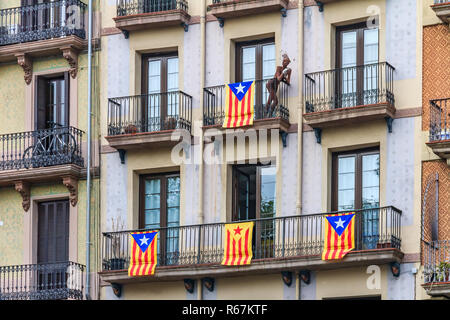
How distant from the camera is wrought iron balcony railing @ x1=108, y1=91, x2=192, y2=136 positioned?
43500mm

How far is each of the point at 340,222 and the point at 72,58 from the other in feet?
34.0

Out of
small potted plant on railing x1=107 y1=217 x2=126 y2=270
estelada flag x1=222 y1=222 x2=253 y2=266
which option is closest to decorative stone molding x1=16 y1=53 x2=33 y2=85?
small potted plant on railing x1=107 y1=217 x2=126 y2=270

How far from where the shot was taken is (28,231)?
44906mm

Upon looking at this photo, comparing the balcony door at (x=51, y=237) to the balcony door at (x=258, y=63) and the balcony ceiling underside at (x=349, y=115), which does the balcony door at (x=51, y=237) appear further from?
the balcony ceiling underside at (x=349, y=115)

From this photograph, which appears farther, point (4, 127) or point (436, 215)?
point (4, 127)

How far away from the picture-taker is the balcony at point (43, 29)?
45.3 metres

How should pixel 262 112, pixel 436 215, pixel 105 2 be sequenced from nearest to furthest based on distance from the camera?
pixel 436 215 → pixel 262 112 → pixel 105 2

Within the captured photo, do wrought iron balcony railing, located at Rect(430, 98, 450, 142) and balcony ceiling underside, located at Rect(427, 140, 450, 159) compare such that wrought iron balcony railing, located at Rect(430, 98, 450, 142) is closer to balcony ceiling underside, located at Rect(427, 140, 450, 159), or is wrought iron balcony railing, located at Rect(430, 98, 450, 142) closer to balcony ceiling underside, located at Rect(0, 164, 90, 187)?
balcony ceiling underside, located at Rect(427, 140, 450, 159)

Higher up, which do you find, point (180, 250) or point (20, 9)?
point (20, 9)

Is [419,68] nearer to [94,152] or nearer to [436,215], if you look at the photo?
[436,215]

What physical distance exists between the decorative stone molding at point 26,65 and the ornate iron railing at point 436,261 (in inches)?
548
